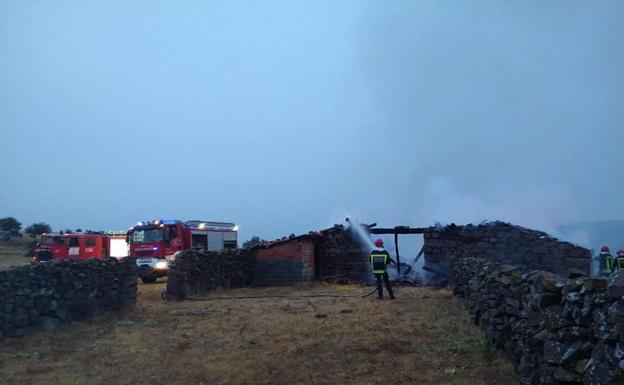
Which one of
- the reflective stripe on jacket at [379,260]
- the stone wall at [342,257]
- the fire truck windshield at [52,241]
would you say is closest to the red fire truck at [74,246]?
the fire truck windshield at [52,241]

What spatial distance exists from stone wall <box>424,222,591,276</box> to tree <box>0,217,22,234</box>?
48.7 meters

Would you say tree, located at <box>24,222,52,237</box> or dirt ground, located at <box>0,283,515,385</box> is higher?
tree, located at <box>24,222,52,237</box>

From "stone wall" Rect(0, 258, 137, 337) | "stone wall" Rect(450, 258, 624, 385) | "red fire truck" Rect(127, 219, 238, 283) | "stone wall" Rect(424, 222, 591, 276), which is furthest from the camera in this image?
"red fire truck" Rect(127, 219, 238, 283)

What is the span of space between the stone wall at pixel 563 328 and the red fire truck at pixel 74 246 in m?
22.2

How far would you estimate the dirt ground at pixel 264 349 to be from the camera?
7.41 meters

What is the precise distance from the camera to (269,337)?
33.6ft

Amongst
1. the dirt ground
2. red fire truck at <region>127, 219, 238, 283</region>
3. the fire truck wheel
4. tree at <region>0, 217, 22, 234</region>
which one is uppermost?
tree at <region>0, 217, 22, 234</region>

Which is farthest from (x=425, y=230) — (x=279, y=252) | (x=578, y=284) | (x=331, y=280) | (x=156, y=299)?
(x=578, y=284)

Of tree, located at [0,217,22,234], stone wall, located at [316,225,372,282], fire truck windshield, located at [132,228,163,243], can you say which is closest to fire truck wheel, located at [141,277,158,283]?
fire truck windshield, located at [132,228,163,243]

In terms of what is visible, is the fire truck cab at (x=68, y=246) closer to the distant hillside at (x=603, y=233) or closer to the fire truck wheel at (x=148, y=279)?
the fire truck wheel at (x=148, y=279)

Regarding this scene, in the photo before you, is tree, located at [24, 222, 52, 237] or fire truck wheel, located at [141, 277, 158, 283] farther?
tree, located at [24, 222, 52, 237]

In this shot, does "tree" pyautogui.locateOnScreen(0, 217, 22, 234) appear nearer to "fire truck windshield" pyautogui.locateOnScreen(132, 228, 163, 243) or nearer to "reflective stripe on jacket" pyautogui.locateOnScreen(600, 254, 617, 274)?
"fire truck windshield" pyautogui.locateOnScreen(132, 228, 163, 243)

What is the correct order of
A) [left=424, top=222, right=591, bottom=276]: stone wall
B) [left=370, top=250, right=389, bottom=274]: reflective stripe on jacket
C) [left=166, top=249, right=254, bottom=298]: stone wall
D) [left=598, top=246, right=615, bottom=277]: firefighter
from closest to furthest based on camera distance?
[left=370, top=250, right=389, bottom=274]: reflective stripe on jacket, [left=166, top=249, right=254, bottom=298]: stone wall, [left=598, top=246, right=615, bottom=277]: firefighter, [left=424, top=222, right=591, bottom=276]: stone wall

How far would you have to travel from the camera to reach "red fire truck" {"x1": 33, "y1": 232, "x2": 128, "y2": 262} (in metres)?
25.8
